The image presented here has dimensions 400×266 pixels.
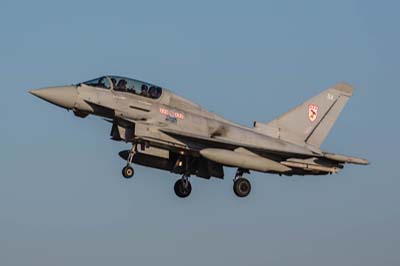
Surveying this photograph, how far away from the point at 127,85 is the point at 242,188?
16.5 ft

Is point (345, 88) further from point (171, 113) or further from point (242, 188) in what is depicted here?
point (171, 113)

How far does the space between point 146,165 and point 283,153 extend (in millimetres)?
4320

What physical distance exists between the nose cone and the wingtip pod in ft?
33.3

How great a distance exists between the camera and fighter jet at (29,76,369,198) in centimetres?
3281

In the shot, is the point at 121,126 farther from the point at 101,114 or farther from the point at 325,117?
the point at 325,117

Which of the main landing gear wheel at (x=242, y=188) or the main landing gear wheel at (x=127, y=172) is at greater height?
the main landing gear wheel at (x=242, y=188)

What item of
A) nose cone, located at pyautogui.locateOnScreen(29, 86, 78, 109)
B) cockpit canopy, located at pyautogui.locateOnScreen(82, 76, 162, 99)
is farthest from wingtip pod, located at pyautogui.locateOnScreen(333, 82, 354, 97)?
nose cone, located at pyautogui.locateOnScreen(29, 86, 78, 109)

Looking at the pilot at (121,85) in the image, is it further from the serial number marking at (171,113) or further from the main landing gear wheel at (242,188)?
the main landing gear wheel at (242,188)

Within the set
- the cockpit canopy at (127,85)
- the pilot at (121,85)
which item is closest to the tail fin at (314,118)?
the cockpit canopy at (127,85)

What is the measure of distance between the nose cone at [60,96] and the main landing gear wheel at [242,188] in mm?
6001

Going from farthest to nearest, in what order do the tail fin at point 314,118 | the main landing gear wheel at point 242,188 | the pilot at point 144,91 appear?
the tail fin at point 314,118 → the main landing gear wheel at point 242,188 → the pilot at point 144,91

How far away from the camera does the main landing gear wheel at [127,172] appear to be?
32594mm

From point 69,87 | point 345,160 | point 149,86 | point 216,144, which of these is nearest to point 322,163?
point 345,160

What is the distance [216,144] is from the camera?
33.7 m
